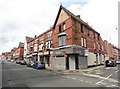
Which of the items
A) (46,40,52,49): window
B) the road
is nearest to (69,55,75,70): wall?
the road

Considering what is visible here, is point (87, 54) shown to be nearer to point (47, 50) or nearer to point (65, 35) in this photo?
point (65, 35)

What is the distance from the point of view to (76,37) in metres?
31.6

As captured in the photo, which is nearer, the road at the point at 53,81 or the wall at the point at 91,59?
the road at the point at 53,81

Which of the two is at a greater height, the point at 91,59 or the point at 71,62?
the point at 91,59

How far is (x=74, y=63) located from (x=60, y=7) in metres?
11.3

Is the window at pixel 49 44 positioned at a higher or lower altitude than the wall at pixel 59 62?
higher

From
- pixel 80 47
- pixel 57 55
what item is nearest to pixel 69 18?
pixel 80 47

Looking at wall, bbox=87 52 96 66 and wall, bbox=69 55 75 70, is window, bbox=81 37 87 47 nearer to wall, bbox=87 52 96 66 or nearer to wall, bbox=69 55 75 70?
wall, bbox=87 52 96 66

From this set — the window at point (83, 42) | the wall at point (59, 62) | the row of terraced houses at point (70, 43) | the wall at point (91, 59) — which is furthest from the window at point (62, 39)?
the wall at point (91, 59)

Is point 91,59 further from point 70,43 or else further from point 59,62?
point 70,43

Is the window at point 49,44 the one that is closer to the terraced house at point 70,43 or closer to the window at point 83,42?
the terraced house at point 70,43

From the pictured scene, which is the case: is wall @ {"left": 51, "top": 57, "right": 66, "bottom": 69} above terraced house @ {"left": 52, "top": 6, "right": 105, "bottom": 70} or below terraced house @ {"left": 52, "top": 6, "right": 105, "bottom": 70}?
below

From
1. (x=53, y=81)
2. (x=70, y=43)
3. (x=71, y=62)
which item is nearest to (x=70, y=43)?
(x=70, y=43)

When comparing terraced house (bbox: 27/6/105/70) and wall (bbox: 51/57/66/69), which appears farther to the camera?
wall (bbox: 51/57/66/69)
